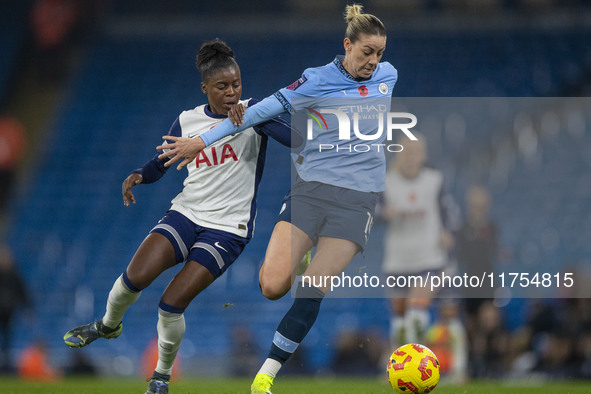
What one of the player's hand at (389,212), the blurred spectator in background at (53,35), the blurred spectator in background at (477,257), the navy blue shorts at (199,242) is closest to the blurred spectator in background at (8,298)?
the player's hand at (389,212)

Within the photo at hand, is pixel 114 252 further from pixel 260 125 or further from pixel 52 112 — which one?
pixel 260 125

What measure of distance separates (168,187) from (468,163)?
5.91 m

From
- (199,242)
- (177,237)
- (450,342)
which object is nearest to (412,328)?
(450,342)

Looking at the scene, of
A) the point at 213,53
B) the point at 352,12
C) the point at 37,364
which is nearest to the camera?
the point at 352,12

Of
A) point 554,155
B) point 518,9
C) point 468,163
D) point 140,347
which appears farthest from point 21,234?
point 518,9

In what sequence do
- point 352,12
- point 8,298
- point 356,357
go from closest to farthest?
1. point 352,12
2. point 356,357
3. point 8,298

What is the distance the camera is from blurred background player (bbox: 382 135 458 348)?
8781 mm

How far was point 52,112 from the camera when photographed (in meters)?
20.5

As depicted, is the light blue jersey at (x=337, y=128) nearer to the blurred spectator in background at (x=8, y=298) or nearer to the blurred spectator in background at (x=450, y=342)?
the blurred spectator in background at (x=450, y=342)

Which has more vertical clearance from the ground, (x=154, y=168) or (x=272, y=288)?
(x=154, y=168)

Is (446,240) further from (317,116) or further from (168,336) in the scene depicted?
(168,336)

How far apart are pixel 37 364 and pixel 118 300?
670 centimetres

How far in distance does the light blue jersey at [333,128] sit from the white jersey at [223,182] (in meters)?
0.34

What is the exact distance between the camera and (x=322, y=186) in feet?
19.9
